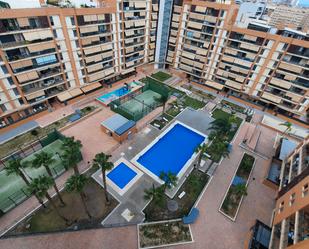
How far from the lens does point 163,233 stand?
1043 inches

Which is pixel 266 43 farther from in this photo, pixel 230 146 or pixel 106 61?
pixel 106 61

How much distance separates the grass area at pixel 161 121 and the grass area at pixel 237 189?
1983 centimetres

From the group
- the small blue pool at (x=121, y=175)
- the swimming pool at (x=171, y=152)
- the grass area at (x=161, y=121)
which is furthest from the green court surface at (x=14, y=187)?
the grass area at (x=161, y=121)

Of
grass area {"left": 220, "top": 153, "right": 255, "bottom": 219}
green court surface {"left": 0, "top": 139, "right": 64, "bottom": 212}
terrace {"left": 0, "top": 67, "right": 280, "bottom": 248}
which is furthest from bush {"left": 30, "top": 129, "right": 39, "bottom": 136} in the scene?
grass area {"left": 220, "top": 153, "right": 255, "bottom": 219}

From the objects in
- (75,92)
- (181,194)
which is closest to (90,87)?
(75,92)

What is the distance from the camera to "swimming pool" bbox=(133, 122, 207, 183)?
36125 millimetres

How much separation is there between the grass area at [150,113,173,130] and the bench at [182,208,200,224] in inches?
837

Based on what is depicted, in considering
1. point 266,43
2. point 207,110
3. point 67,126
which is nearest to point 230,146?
point 207,110

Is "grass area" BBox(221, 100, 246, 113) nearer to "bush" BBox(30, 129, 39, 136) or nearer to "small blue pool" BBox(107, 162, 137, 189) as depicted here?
"small blue pool" BBox(107, 162, 137, 189)

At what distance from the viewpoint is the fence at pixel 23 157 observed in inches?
1086

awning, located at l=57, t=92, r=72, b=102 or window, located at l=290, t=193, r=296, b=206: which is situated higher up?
window, located at l=290, t=193, r=296, b=206

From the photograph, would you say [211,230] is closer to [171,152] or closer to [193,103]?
[171,152]

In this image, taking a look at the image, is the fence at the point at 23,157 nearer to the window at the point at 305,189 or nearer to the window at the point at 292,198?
the window at the point at 305,189

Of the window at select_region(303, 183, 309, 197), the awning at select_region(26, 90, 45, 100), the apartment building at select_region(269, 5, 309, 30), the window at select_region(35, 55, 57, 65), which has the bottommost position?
the awning at select_region(26, 90, 45, 100)
